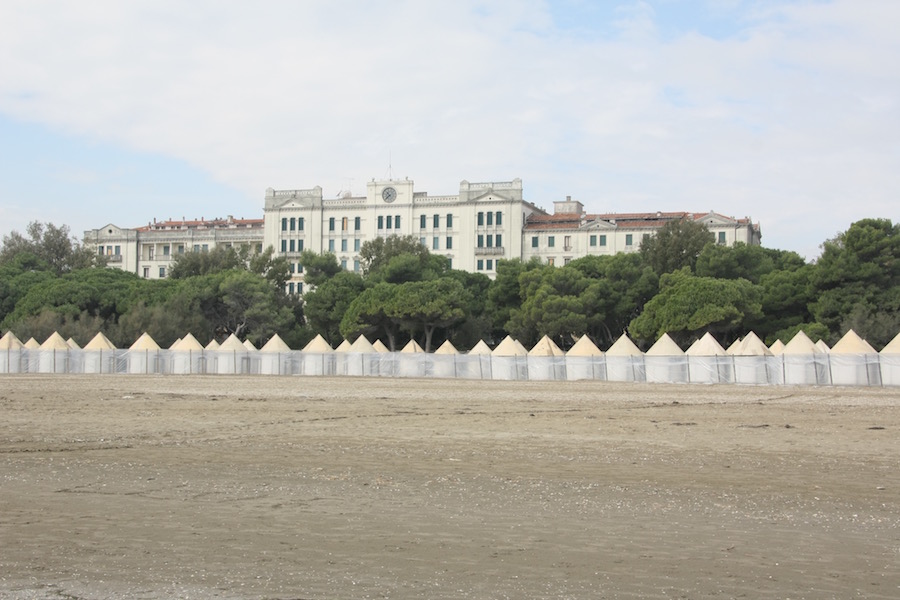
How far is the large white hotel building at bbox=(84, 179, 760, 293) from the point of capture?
347ft

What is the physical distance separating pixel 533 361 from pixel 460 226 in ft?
201

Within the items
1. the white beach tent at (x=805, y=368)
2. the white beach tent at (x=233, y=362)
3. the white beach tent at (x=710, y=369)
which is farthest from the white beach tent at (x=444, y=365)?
the white beach tent at (x=805, y=368)

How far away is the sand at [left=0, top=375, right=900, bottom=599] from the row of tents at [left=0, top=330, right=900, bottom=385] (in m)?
19.9

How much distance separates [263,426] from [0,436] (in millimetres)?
5149

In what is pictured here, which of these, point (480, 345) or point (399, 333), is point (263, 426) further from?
point (399, 333)

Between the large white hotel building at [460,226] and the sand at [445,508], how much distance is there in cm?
8505

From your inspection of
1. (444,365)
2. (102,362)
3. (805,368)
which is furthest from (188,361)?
(805,368)

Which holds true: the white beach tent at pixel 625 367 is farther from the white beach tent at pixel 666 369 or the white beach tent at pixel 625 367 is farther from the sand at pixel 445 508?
the sand at pixel 445 508

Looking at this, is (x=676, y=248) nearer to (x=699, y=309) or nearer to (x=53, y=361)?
(x=699, y=309)

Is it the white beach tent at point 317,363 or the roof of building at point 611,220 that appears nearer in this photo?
the white beach tent at point 317,363

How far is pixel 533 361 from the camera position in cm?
4950

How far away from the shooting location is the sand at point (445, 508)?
8055 mm

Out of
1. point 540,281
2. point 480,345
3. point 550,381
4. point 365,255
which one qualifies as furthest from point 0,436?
point 365,255

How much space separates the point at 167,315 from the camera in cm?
7019
